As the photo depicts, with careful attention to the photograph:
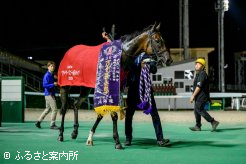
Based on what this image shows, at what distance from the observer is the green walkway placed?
24.6ft

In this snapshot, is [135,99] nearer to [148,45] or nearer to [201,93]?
[148,45]

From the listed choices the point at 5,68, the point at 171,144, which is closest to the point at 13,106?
the point at 171,144

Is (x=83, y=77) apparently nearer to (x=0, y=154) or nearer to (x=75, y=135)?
(x=75, y=135)

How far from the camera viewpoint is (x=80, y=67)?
10.2 meters

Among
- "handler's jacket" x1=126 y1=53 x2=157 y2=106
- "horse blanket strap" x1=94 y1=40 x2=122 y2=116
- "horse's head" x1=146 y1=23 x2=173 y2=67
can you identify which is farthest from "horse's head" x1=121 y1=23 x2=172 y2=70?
"handler's jacket" x1=126 y1=53 x2=157 y2=106

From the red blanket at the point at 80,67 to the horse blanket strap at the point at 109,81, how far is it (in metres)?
0.51

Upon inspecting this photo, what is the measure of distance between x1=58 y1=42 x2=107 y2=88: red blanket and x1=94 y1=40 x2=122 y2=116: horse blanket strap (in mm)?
515

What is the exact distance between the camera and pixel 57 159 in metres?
7.48

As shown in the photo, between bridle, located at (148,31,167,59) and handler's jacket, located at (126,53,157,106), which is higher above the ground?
bridle, located at (148,31,167,59)

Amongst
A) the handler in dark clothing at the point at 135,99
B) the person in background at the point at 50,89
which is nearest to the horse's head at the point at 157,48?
the handler in dark clothing at the point at 135,99

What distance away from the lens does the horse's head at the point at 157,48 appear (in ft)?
28.9

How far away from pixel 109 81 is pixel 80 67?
1411 mm

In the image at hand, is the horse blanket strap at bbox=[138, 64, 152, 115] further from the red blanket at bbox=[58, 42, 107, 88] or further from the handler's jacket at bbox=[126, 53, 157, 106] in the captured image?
the red blanket at bbox=[58, 42, 107, 88]

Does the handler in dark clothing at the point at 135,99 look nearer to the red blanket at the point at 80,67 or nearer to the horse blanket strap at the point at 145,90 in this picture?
the horse blanket strap at the point at 145,90
